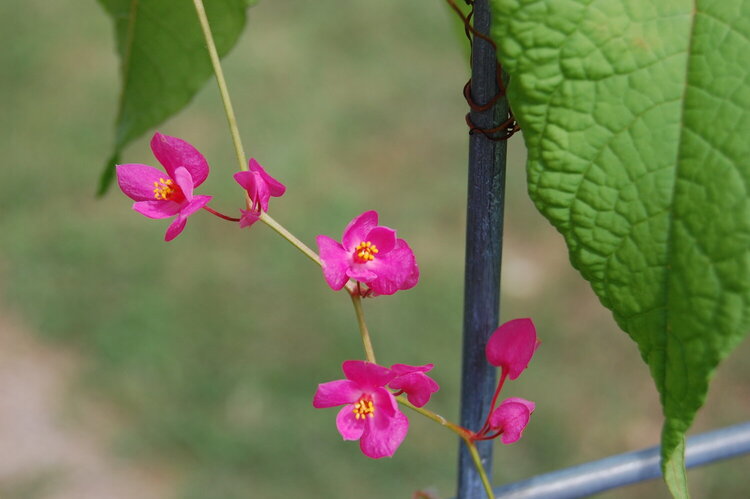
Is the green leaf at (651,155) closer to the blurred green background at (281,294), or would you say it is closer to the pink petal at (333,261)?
the pink petal at (333,261)

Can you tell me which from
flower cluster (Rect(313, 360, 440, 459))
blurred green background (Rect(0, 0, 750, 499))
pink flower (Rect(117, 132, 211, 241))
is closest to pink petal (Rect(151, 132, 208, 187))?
pink flower (Rect(117, 132, 211, 241))

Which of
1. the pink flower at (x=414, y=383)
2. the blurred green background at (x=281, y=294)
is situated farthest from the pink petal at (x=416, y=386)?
the blurred green background at (x=281, y=294)

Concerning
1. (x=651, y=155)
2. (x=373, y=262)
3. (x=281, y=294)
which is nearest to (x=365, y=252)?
(x=373, y=262)

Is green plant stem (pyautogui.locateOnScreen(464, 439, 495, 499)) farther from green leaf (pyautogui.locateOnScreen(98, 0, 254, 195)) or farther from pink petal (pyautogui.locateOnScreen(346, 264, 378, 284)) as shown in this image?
green leaf (pyautogui.locateOnScreen(98, 0, 254, 195))

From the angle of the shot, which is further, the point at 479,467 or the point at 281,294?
the point at 281,294

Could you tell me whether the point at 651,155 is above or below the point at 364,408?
above

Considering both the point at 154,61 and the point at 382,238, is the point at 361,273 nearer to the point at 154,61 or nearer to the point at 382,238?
the point at 382,238
